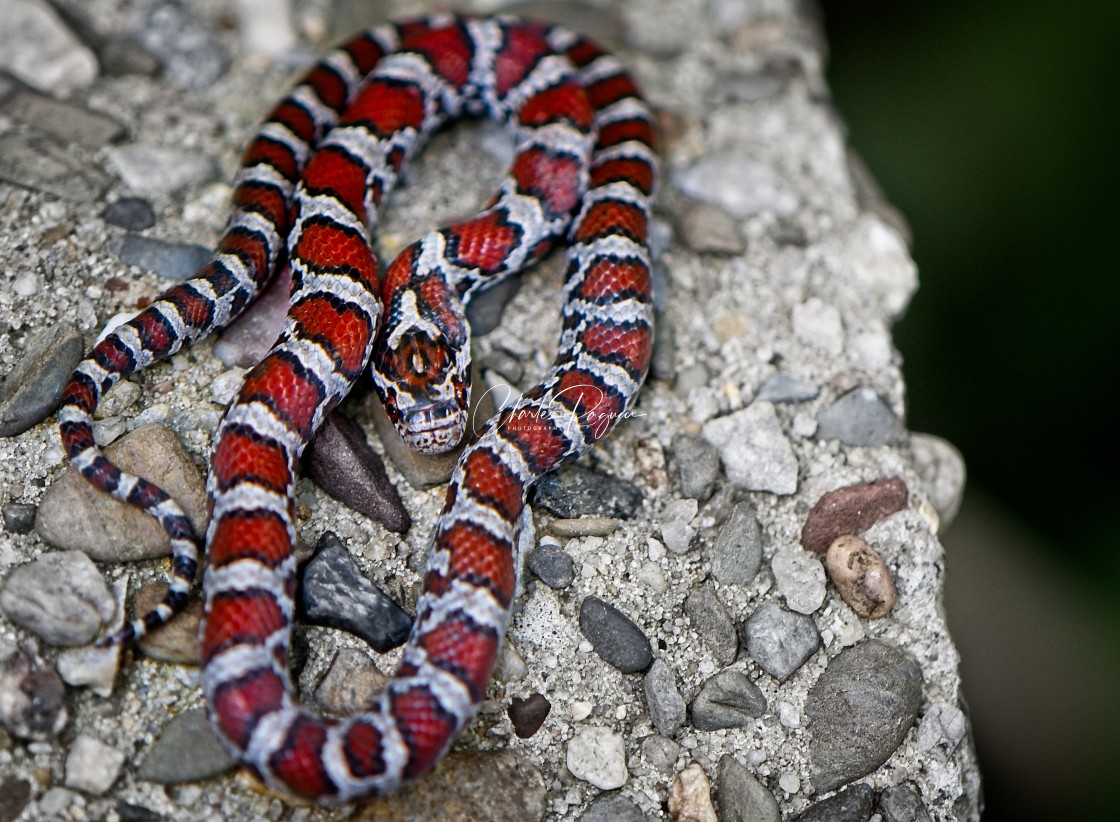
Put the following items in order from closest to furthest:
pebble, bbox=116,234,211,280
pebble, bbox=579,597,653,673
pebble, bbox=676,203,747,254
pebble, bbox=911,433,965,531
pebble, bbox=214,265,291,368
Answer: pebble, bbox=579,597,653,673, pebble, bbox=214,265,291,368, pebble, bbox=116,234,211,280, pebble, bbox=911,433,965,531, pebble, bbox=676,203,747,254

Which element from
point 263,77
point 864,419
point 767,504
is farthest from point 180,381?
point 864,419

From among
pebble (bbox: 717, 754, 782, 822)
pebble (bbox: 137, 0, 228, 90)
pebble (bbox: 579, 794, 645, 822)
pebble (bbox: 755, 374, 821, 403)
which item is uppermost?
pebble (bbox: 137, 0, 228, 90)

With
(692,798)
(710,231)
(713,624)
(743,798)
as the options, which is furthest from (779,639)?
(710,231)

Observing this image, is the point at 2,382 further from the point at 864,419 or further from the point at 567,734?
the point at 864,419

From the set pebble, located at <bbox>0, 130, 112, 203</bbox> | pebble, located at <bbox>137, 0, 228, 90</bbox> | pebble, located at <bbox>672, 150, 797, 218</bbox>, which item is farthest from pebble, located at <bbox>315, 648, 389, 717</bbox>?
pebble, located at <bbox>137, 0, 228, 90</bbox>

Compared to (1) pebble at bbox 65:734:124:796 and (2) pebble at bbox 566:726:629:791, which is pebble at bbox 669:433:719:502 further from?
(1) pebble at bbox 65:734:124:796

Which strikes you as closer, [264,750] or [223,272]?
[264,750]
